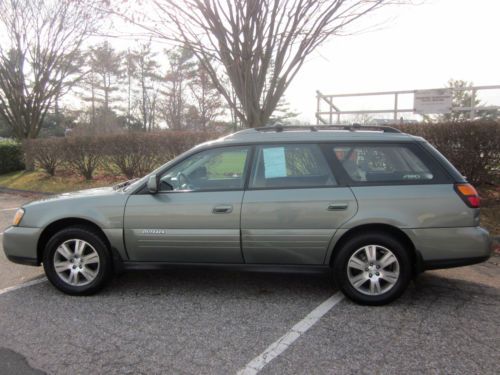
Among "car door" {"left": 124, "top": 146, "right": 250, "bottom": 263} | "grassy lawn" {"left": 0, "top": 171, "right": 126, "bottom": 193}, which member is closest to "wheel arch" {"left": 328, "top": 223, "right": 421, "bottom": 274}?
"car door" {"left": 124, "top": 146, "right": 250, "bottom": 263}

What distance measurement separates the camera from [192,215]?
389cm

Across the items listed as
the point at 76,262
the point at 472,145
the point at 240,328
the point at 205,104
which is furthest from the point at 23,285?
the point at 205,104

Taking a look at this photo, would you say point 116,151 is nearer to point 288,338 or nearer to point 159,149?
point 159,149

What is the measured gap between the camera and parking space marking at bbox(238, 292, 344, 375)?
2834 millimetres

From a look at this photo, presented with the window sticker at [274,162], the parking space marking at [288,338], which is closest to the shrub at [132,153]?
the window sticker at [274,162]

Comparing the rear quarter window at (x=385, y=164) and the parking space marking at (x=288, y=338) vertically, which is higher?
the rear quarter window at (x=385, y=164)

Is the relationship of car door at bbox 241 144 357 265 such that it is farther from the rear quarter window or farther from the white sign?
the white sign

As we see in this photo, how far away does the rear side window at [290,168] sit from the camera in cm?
388

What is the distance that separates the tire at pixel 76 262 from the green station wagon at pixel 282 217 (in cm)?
1

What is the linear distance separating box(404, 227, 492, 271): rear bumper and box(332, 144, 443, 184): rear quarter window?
494 mm

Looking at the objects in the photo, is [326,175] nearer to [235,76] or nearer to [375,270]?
[375,270]

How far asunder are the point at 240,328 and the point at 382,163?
80.0 inches

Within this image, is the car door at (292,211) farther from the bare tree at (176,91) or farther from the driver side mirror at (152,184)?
the bare tree at (176,91)

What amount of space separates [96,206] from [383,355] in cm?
293
